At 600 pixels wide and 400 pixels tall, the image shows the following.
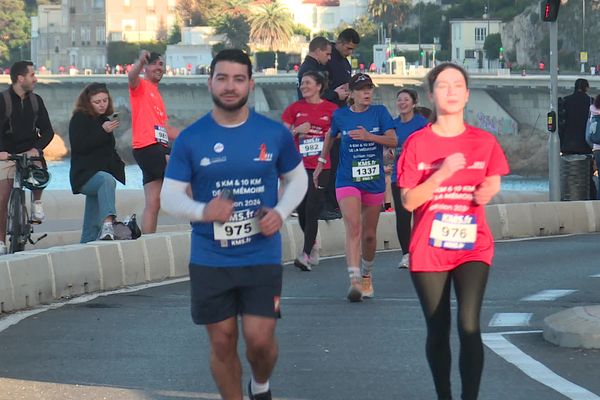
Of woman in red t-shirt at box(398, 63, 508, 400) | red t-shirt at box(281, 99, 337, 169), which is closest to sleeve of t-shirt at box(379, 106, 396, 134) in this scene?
red t-shirt at box(281, 99, 337, 169)

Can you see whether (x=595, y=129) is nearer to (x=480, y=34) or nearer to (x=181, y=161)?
(x=181, y=161)

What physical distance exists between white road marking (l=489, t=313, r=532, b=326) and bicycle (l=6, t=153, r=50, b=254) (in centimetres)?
495

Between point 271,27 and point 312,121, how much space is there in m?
165

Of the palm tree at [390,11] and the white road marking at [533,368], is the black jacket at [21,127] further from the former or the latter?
the palm tree at [390,11]

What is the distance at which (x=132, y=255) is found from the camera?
49.5 ft

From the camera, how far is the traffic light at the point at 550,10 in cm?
2580

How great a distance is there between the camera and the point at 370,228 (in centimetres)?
1338

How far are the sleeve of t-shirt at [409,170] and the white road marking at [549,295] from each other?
19.7 feet

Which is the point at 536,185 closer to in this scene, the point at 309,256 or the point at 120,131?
the point at 120,131

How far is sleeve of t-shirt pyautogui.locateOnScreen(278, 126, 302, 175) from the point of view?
7504mm

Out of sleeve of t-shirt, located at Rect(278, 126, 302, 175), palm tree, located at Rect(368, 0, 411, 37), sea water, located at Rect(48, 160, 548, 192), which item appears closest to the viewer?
sleeve of t-shirt, located at Rect(278, 126, 302, 175)

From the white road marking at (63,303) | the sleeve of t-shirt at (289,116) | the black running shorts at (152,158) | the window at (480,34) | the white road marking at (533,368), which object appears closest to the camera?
the white road marking at (533,368)

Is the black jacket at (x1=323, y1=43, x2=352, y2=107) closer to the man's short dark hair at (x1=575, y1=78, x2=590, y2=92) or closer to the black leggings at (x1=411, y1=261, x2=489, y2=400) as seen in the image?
the man's short dark hair at (x1=575, y1=78, x2=590, y2=92)

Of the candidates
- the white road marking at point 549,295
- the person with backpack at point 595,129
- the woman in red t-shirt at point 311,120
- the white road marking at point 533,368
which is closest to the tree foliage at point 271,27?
the person with backpack at point 595,129
